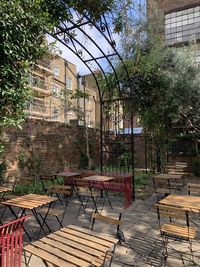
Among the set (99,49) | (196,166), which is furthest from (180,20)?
(99,49)

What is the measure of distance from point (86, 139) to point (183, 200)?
798 centimetres

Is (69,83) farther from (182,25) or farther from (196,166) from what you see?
(196,166)

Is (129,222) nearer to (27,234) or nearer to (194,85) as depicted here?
(27,234)

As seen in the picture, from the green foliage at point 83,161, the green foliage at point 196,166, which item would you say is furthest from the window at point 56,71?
the green foliage at point 196,166

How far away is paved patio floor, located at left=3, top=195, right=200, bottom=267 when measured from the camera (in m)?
3.75

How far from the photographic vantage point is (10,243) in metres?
2.69

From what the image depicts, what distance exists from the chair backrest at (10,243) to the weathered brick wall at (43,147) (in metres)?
5.87

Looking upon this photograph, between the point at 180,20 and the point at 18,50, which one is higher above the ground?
the point at 180,20

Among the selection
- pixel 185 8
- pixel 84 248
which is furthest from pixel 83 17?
pixel 185 8

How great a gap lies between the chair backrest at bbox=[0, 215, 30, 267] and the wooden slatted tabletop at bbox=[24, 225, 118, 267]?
0.12 m

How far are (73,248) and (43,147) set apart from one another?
7.56 metres

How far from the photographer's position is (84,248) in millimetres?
2770

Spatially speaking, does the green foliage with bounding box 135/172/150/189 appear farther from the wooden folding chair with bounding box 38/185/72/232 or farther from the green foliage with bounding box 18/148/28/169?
the green foliage with bounding box 18/148/28/169

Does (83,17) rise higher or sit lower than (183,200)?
higher
